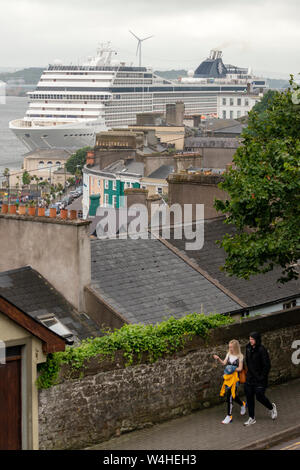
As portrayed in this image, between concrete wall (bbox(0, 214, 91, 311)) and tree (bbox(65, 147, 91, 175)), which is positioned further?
tree (bbox(65, 147, 91, 175))

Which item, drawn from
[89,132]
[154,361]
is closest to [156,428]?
[154,361]

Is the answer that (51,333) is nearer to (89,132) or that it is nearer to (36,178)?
(36,178)

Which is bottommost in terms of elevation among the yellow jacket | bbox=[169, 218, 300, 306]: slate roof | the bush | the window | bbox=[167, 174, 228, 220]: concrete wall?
the window

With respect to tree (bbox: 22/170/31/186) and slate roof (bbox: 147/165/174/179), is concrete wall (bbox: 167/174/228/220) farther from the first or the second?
tree (bbox: 22/170/31/186)

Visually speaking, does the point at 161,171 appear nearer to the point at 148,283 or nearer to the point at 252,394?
the point at 148,283

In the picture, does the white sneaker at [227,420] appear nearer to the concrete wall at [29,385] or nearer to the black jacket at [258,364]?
the black jacket at [258,364]

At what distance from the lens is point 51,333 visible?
1159 centimetres

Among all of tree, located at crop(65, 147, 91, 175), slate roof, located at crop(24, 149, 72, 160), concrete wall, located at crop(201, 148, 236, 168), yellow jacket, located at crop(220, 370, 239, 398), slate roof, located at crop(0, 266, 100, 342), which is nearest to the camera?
yellow jacket, located at crop(220, 370, 239, 398)

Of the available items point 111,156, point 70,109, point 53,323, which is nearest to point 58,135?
point 70,109

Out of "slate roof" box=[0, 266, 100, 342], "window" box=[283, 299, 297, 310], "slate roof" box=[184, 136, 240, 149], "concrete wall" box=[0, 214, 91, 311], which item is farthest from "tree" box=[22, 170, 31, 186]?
"slate roof" box=[0, 266, 100, 342]

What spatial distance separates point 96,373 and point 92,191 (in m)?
66.5

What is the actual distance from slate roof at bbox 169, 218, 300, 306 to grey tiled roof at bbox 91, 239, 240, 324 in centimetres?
79

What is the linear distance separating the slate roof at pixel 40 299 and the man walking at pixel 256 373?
19.2ft

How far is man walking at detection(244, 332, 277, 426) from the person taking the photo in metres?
12.8
